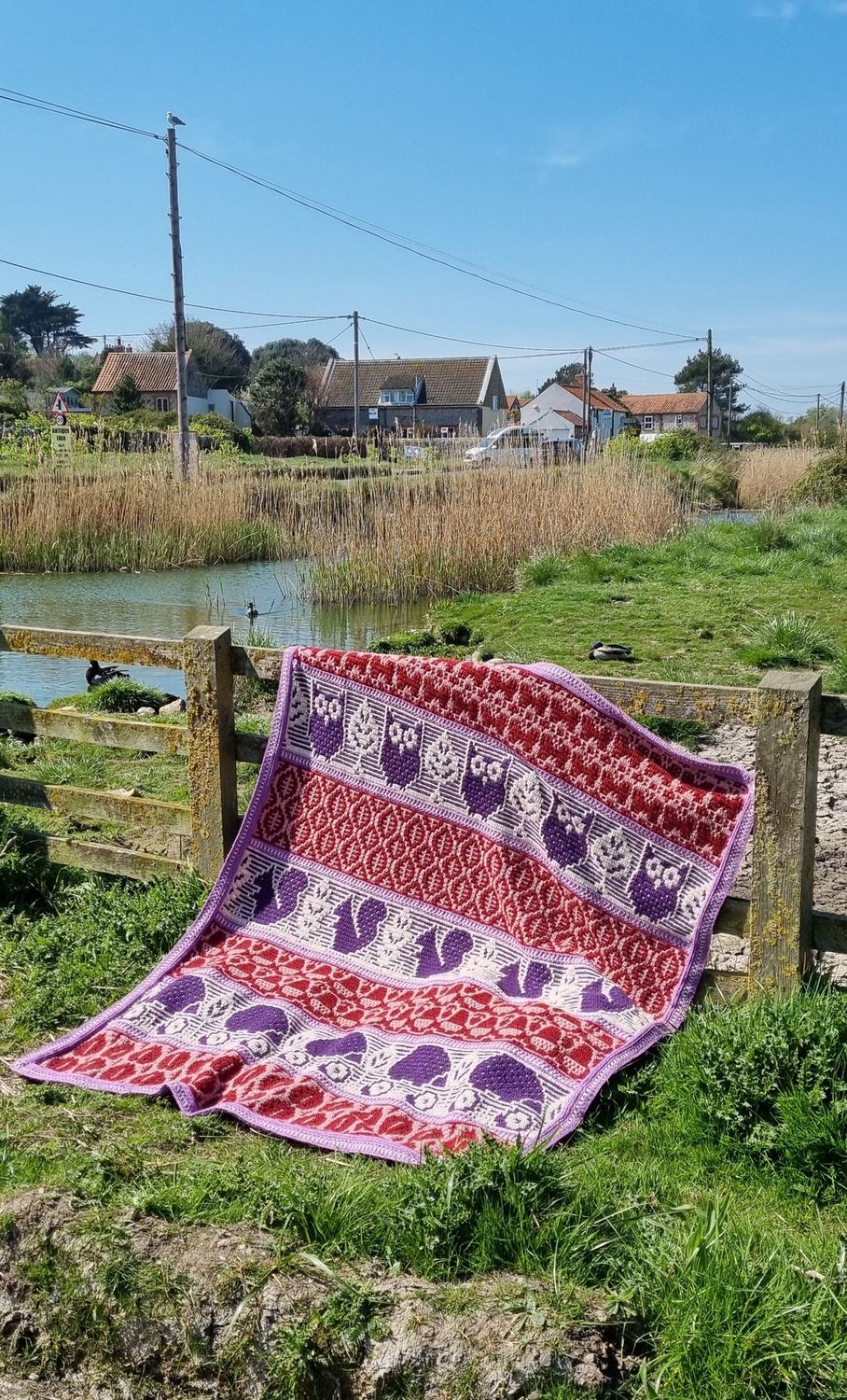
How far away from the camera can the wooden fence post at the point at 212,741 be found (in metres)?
4.45

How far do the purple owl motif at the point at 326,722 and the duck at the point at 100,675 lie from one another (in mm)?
5529

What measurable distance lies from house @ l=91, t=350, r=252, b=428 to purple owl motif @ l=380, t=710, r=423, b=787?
64917 mm

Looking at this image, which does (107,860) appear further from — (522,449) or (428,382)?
(428,382)

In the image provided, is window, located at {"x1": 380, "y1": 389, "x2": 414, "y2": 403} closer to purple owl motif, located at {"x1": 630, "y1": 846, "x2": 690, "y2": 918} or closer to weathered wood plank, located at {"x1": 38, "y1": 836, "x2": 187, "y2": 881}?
weathered wood plank, located at {"x1": 38, "y1": 836, "x2": 187, "y2": 881}

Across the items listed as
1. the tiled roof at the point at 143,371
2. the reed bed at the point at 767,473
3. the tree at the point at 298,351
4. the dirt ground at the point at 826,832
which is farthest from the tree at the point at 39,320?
the dirt ground at the point at 826,832

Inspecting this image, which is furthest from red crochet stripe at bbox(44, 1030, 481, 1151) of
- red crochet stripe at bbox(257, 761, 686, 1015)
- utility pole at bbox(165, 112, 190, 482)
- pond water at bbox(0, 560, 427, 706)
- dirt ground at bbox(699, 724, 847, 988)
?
utility pole at bbox(165, 112, 190, 482)

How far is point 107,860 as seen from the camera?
191 inches

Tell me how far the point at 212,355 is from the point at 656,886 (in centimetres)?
8116

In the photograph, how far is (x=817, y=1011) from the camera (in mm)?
3254

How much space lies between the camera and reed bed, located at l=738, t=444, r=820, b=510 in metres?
32.1

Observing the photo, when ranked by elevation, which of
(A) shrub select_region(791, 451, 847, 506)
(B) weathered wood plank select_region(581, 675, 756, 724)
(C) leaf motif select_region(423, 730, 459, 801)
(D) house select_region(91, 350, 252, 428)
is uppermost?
(D) house select_region(91, 350, 252, 428)

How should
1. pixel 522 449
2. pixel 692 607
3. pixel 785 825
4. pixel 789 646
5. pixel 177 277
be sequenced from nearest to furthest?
1. pixel 785 825
2. pixel 789 646
3. pixel 692 607
4. pixel 522 449
5. pixel 177 277

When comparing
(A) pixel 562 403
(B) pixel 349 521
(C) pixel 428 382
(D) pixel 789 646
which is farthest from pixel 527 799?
(A) pixel 562 403

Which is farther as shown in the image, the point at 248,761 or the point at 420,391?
the point at 420,391
